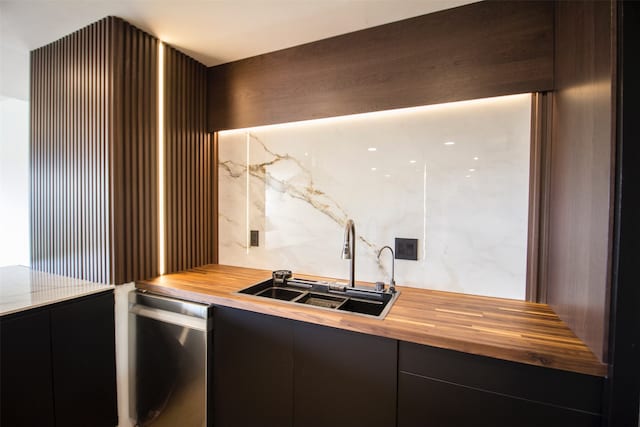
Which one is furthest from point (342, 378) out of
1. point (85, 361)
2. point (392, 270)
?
point (85, 361)

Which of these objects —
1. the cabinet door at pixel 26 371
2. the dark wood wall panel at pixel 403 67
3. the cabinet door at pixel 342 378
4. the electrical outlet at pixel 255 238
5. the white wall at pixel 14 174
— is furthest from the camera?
the white wall at pixel 14 174

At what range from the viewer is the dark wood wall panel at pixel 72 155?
1.53 metres

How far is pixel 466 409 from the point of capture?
94 cm

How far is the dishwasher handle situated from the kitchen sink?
24cm

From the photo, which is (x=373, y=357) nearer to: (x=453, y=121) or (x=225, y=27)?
(x=453, y=121)

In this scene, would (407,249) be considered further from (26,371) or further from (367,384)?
(26,371)

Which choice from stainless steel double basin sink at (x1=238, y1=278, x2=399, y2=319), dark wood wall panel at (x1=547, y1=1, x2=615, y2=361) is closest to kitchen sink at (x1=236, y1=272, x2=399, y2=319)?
stainless steel double basin sink at (x1=238, y1=278, x2=399, y2=319)

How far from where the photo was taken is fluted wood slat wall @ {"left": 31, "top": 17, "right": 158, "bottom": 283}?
1.51 metres

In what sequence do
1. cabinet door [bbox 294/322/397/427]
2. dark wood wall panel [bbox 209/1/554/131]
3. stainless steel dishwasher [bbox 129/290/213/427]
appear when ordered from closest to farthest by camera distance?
cabinet door [bbox 294/322/397/427] < dark wood wall panel [bbox 209/1/554/131] < stainless steel dishwasher [bbox 129/290/213/427]

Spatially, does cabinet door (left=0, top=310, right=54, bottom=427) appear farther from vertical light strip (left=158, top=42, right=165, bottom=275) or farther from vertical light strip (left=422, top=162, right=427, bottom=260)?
vertical light strip (left=422, top=162, right=427, bottom=260)

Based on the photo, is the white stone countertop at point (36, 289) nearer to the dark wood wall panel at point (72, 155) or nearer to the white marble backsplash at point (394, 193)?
the dark wood wall panel at point (72, 155)

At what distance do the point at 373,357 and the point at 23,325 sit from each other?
1.51 metres

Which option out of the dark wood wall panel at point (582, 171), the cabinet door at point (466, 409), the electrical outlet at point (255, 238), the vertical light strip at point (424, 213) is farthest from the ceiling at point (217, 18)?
the cabinet door at point (466, 409)

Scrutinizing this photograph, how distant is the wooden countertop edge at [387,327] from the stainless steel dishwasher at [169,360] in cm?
9
